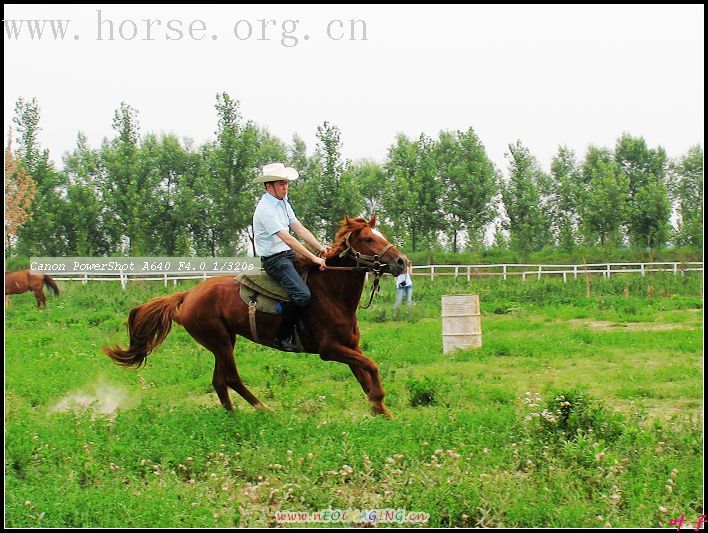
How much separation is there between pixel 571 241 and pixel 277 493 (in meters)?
33.3

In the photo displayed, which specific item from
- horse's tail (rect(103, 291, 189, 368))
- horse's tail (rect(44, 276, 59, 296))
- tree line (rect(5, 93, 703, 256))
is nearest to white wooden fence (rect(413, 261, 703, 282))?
tree line (rect(5, 93, 703, 256))

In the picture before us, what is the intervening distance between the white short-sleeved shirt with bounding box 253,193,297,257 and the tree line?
74.4 feet

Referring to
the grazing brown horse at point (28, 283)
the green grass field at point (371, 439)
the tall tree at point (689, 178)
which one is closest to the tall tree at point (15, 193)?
the grazing brown horse at point (28, 283)

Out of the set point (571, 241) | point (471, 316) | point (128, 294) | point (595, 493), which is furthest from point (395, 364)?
point (571, 241)

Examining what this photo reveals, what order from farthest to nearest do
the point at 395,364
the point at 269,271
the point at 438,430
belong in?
the point at 395,364, the point at 269,271, the point at 438,430

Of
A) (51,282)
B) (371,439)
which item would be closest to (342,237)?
(371,439)

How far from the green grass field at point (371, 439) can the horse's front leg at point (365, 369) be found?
209mm

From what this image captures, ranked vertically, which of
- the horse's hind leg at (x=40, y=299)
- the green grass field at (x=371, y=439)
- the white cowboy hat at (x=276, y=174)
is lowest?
the green grass field at (x=371, y=439)

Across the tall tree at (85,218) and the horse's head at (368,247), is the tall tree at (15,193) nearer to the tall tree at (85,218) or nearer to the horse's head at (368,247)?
the tall tree at (85,218)

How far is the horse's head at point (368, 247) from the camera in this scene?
7.56 meters

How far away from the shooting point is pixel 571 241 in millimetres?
36438

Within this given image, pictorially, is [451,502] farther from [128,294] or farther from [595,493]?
[128,294]

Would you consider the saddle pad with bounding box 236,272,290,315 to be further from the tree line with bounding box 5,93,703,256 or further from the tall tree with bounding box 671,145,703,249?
the tall tree with bounding box 671,145,703,249

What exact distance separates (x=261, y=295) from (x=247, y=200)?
2345 cm
